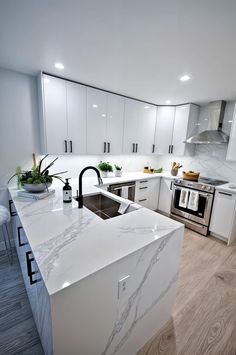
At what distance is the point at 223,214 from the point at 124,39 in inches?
111

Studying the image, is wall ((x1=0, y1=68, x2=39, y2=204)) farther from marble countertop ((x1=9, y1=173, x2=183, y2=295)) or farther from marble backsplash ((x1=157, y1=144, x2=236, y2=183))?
marble backsplash ((x1=157, y1=144, x2=236, y2=183))

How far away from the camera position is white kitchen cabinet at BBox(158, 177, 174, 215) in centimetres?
355

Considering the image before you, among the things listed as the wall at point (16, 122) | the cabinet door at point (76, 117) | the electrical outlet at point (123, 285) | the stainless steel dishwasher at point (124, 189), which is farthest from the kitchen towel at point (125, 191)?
the electrical outlet at point (123, 285)

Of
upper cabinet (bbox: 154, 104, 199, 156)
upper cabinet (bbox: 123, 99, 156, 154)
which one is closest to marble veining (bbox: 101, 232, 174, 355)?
upper cabinet (bbox: 123, 99, 156, 154)

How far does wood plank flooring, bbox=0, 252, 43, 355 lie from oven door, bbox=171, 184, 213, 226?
281 centimetres

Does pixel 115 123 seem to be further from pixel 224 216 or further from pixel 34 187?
pixel 224 216

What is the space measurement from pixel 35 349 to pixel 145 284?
1.06 metres

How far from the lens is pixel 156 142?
3.78 metres

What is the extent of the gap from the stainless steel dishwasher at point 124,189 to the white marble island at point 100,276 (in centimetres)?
134

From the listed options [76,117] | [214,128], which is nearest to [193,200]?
[214,128]

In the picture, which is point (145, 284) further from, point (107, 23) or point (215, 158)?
point (215, 158)

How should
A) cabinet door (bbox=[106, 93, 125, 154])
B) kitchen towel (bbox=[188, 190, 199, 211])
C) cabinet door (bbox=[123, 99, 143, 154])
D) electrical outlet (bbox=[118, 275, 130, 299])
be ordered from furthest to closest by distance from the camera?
cabinet door (bbox=[123, 99, 143, 154]) → kitchen towel (bbox=[188, 190, 199, 211]) → cabinet door (bbox=[106, 93, 125, 154]) → electrical outlet (bbox=[118, 275, 130, 299])

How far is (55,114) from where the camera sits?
90.4 inches

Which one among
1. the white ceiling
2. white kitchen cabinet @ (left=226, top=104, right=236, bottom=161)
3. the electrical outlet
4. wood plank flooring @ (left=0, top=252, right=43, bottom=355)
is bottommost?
wood plank flooring @ (left=0, top=252, right=43, bottom=355)
